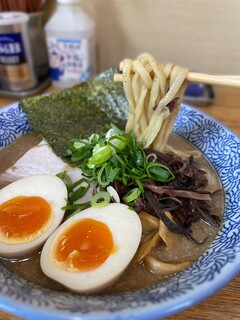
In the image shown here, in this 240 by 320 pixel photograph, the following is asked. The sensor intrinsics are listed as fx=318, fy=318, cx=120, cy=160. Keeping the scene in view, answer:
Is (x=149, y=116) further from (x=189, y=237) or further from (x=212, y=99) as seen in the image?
(x=212, y=99)

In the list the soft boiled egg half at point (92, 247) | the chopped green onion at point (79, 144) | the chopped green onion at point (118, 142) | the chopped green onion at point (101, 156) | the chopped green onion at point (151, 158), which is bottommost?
the soft boiled egg half at point (92, 247)

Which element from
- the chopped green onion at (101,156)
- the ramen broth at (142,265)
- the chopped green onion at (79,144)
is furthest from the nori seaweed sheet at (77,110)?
the ramen broth at (142,265)

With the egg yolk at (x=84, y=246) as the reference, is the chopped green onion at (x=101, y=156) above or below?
above

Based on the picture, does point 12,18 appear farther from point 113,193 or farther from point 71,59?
A: point 113,193

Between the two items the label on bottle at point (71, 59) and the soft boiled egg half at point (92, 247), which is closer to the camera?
the soft boiled egg half at point (92, 247)

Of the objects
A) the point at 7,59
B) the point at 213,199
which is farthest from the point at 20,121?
the point at 213,199

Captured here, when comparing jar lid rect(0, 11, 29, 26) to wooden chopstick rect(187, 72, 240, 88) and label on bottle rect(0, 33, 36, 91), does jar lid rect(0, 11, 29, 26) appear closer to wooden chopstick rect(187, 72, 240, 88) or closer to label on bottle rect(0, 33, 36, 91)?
label on bottle rect(0, 33, 36, 91)

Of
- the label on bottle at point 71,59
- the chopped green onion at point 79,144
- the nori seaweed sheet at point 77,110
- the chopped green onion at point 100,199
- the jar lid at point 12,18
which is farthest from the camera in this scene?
the label on bottle at point 71,59

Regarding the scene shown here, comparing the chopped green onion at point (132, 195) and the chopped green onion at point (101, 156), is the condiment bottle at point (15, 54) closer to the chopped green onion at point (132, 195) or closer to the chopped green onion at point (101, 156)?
the chopped green onion at point (101, 156)
